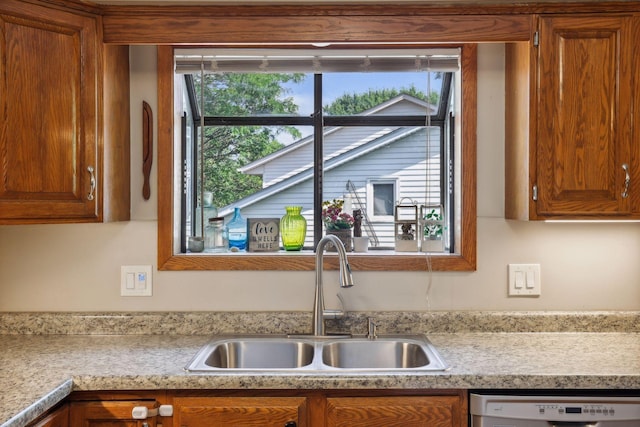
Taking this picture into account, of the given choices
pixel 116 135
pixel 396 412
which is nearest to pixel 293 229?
pixel 116 135

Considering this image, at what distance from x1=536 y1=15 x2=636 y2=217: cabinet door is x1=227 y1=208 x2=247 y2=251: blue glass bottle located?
1.18m

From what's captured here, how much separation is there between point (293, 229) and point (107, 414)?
102 cm

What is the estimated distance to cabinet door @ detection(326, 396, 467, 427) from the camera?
1.77 m

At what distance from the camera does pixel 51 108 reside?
1966 mm

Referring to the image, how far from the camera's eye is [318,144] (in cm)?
252

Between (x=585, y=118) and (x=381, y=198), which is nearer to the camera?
(x=585, y=118)

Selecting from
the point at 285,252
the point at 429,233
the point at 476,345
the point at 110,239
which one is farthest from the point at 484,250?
the point at 110,239

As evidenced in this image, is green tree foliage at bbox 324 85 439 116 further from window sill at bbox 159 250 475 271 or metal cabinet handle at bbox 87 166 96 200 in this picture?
metal cabinet handle at bbox 87 166 96 200

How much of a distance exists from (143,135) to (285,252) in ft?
2.42

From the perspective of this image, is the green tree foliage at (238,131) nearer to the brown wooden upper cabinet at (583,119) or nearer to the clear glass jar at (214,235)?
the clear glass jar at (214,235)

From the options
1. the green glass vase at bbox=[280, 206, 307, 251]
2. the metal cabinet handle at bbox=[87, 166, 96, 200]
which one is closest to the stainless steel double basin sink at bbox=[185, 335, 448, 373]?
the green glass vase at bbox=[280, 206, 307, 251]

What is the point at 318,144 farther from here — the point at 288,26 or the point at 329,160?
the point at 288,26

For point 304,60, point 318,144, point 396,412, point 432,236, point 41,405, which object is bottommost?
point 396,412

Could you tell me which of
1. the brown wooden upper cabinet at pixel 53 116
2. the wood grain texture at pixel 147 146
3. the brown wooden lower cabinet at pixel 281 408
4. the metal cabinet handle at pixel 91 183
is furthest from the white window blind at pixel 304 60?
the brown wooden lower cabinet at pixel 281 408
